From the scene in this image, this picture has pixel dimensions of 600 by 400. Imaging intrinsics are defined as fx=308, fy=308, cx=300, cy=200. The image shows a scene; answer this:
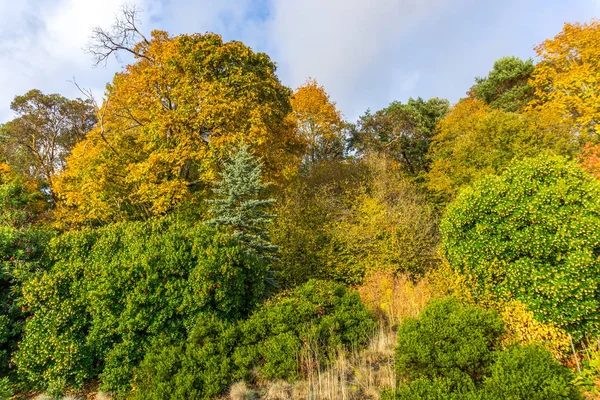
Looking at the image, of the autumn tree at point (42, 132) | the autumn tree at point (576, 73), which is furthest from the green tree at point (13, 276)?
the autumn tree at point (42, 132)

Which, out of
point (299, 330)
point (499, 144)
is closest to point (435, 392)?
point (299, 330)

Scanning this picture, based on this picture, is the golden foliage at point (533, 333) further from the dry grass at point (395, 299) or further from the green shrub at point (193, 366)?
the green shrub at point (193, 366)

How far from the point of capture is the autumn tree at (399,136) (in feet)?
64.9

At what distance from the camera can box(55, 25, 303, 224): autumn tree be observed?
9977 millimetres

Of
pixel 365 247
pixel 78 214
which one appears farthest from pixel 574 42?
pixel 78 214

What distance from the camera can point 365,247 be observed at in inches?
411

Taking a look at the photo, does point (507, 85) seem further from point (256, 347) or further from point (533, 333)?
point (256, 347)

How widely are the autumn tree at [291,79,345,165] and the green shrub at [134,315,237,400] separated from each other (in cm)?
1643

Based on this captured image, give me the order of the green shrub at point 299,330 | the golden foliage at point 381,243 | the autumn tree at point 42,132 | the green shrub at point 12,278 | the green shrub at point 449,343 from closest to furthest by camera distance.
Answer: the green shrub at point 449,343 → the green shrub at point 299,330 → the green shrub at point 12,278 → the golden foliage at point 381,243 → the autumn tree at point 42,132

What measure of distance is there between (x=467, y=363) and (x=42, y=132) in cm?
2585

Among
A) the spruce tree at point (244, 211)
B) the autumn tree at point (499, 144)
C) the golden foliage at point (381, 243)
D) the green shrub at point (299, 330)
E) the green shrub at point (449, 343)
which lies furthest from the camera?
the autumn tree at point (499, 144)

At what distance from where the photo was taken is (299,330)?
457cm

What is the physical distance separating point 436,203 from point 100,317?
51.1ft

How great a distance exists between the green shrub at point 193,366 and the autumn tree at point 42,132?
19647 millimetres
